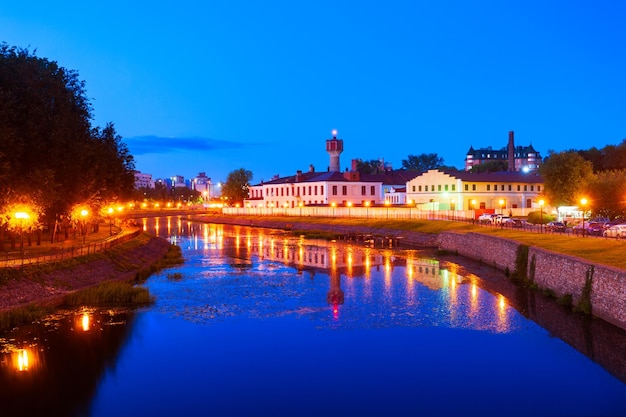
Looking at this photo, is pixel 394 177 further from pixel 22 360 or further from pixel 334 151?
pixel 22 360

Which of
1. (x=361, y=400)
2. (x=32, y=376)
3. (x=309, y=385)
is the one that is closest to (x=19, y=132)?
(x=32, y=376)

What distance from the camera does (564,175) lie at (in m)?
76.4

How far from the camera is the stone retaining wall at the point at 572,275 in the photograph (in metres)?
26.0

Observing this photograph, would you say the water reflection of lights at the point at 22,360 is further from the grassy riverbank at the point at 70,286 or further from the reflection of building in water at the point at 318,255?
the reflection of building in water at the point at 318,255

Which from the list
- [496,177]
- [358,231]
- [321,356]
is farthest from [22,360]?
[496,177]

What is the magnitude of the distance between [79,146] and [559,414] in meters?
36.1

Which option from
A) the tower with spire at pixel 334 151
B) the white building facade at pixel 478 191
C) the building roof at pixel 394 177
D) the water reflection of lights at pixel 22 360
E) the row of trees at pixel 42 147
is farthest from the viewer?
the building roof at pixel 394 177

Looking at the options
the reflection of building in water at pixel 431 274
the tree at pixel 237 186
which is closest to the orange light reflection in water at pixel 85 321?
the reflection of building in water at pixel 431 274

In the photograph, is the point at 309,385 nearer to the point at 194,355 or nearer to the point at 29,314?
the point at 194,355

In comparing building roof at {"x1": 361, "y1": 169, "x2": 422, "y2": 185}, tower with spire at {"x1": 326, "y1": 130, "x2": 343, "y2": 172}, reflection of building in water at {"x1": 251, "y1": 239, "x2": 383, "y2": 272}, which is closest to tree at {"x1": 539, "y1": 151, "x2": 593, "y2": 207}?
reflection of building in water at {"x1": 251, "y1": 239, "x2": 383, "y2": 272}

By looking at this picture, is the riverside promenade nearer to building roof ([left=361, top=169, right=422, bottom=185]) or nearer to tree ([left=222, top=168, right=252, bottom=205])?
tree ([left=222, top=168, right=252, bottom=205])

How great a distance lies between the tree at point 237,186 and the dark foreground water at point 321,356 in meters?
107

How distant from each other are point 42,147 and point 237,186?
10960 centimetres

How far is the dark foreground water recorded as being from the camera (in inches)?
744
